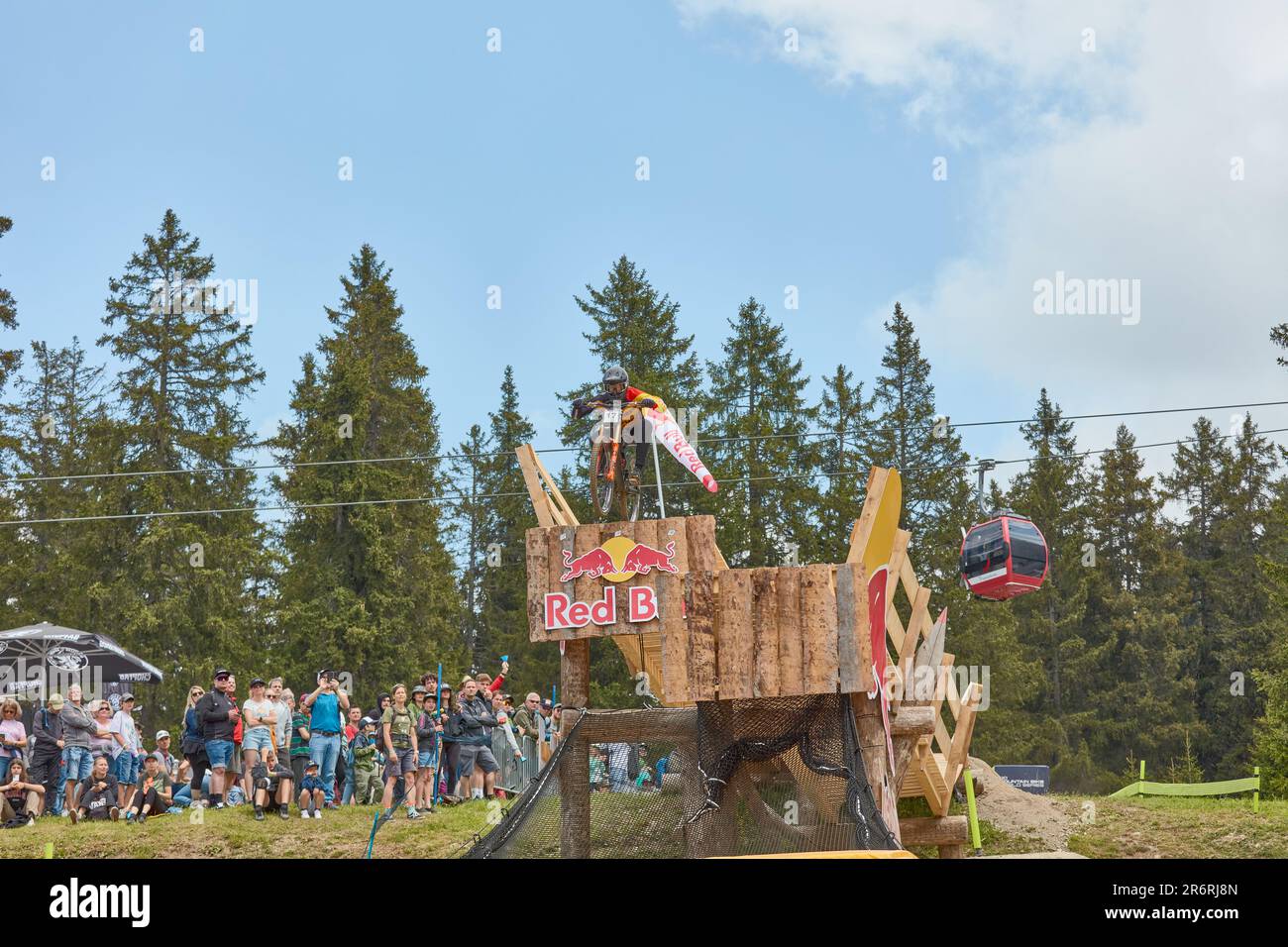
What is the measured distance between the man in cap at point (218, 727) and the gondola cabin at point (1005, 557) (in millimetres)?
9630

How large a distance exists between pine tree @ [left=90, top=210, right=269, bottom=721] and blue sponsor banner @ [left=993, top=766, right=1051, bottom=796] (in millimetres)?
24372

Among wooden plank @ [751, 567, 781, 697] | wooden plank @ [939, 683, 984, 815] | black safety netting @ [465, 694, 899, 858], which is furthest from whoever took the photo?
wooden plank @ [939, 683, 984, 815]

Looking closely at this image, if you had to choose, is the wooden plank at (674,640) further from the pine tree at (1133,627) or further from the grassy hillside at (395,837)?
the pine tree at (1133,627)

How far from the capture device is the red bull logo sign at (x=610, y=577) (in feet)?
44.5

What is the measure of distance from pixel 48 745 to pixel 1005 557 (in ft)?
40.6

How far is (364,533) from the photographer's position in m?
40.6

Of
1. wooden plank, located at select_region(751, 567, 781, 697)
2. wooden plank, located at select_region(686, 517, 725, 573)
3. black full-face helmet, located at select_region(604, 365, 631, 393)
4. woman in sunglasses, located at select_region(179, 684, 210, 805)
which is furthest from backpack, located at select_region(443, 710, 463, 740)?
wooden plank, located at select_region(751, 567, 781, 697)

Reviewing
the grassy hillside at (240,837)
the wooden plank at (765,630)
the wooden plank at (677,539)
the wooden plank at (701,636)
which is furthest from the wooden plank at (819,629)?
the grassy hillside at (240,837)

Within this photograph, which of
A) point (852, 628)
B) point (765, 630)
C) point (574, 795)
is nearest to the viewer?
point (852, 628)

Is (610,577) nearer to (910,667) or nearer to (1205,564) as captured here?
(910,667)

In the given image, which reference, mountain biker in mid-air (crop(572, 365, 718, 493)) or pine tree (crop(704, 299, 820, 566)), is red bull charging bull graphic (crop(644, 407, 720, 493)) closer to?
mountain biker in mid-air (crop(572, 365, 718, 493))

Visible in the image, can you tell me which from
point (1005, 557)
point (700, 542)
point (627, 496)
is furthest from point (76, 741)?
point (1005, 557)

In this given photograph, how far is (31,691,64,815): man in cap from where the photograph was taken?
1702cm

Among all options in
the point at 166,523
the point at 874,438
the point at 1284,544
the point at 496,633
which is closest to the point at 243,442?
the point at 166,523
